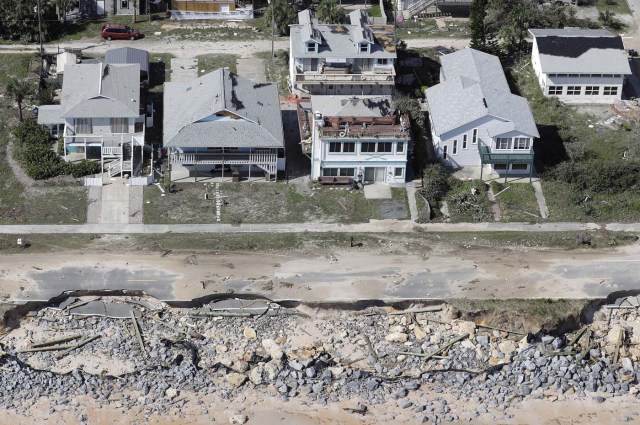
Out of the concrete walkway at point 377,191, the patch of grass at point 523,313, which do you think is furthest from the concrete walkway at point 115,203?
the patch of grass at point 523,313

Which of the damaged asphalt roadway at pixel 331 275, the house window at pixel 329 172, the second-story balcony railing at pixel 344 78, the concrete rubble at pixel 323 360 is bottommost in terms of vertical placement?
the concrete rubble at pixel 323 360

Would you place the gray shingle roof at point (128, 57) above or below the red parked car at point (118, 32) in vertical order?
below

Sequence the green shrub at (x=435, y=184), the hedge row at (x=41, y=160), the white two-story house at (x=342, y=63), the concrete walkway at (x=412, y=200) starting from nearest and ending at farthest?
the concrete walkway at (x=412, y=200) < the green shrub at (x=435, y=184) < the hedge row at (x=41, y=160) < the white two-story house at (x=342, y=63)

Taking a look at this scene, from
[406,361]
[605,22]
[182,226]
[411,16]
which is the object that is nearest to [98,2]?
[411,16]

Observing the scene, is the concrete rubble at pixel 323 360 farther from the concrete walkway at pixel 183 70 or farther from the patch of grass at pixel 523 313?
the concrete walkway at pixel 183 70

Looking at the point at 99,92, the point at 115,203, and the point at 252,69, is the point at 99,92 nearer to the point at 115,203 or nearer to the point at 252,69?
the point at 115,203

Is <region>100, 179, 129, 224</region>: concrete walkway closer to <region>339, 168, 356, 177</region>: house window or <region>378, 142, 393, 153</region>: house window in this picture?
<region>339, 168, 356, 177</region>: house window

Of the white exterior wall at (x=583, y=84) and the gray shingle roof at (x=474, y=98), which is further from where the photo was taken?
the white exterior wall at (x=583, y=84)
